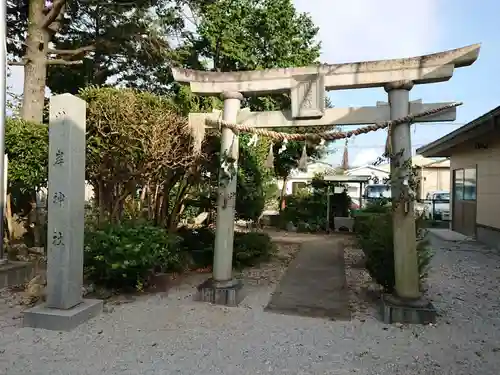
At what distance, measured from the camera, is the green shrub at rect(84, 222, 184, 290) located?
496 cm

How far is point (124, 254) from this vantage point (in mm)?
4938

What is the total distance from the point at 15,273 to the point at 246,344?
3998 mm

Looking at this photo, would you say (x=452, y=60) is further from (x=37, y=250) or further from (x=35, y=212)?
(x=35, y=212)

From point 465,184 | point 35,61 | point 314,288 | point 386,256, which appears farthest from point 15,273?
point 465,184

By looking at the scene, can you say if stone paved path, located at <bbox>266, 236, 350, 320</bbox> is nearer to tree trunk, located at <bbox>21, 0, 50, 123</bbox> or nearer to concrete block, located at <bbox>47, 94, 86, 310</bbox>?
concrete block, located at <bbox>47, 94, 86, 310</bbox>

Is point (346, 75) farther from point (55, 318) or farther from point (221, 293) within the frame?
point (55, 318)

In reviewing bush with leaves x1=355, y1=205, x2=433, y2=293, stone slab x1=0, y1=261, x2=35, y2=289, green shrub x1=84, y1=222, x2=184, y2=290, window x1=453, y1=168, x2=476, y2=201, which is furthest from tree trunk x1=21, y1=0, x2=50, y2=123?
window x1=453, y1=168, x2=476, y2=201

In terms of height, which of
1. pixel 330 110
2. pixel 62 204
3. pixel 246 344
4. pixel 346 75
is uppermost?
pixel 346 75

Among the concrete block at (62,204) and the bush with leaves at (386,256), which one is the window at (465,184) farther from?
the concrete block at (62,204)

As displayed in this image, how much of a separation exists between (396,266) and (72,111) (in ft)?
13.1

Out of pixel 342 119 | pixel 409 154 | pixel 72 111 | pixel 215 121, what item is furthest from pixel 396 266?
pixel 72 111

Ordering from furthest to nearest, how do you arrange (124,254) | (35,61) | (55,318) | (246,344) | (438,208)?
1. (438,208)
2. (35,61)
3. (124,254)
4. (55,318)
5. (246,344)

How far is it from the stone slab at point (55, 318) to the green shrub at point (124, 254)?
78 centimetres

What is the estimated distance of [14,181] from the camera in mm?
6902
